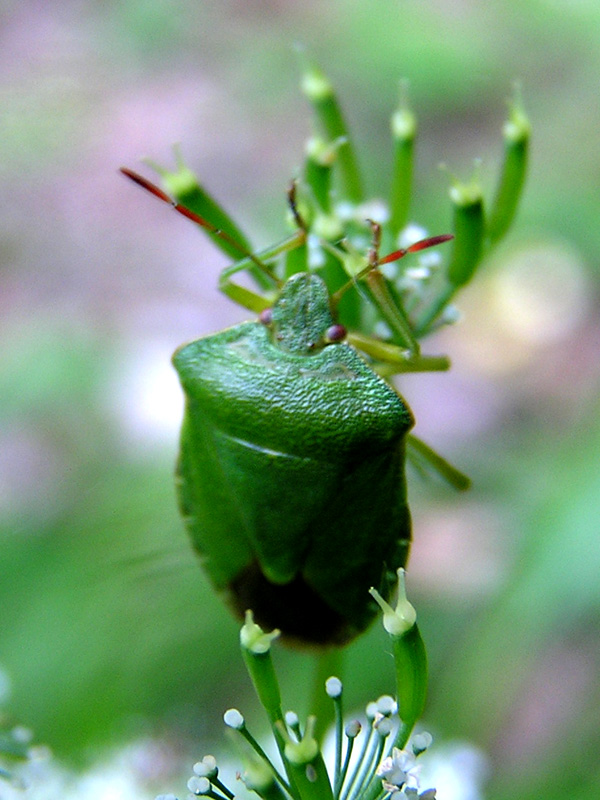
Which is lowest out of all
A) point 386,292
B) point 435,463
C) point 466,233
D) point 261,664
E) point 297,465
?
point 261,664

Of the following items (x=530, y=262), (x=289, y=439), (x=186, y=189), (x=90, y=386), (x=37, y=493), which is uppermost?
(x=186, y=189)

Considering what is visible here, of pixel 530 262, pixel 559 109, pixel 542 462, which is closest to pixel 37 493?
pixel 542 462

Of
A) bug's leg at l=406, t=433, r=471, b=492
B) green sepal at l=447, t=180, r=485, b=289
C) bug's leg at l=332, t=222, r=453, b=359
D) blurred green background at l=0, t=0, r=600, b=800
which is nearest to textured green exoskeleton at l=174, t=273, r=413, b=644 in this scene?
bug's leg at l=332, t=222, r=453, b=359

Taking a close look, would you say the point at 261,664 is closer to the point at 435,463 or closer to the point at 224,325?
the point at 435,463

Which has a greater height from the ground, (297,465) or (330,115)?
(330,115)

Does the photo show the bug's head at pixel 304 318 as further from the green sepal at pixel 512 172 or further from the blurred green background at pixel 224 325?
the blurred green background at pixel 224 325

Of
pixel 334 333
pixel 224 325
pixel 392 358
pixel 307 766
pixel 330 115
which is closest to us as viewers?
pixel 307 766

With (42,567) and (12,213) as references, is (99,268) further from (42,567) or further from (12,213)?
(42,567)

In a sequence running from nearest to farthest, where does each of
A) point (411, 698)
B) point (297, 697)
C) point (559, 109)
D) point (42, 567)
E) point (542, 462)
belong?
point (411, 698), point (297, 697), point (42, 567), point (542, 462), point (559, 109)

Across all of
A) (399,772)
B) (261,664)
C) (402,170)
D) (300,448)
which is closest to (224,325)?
(402,170)
